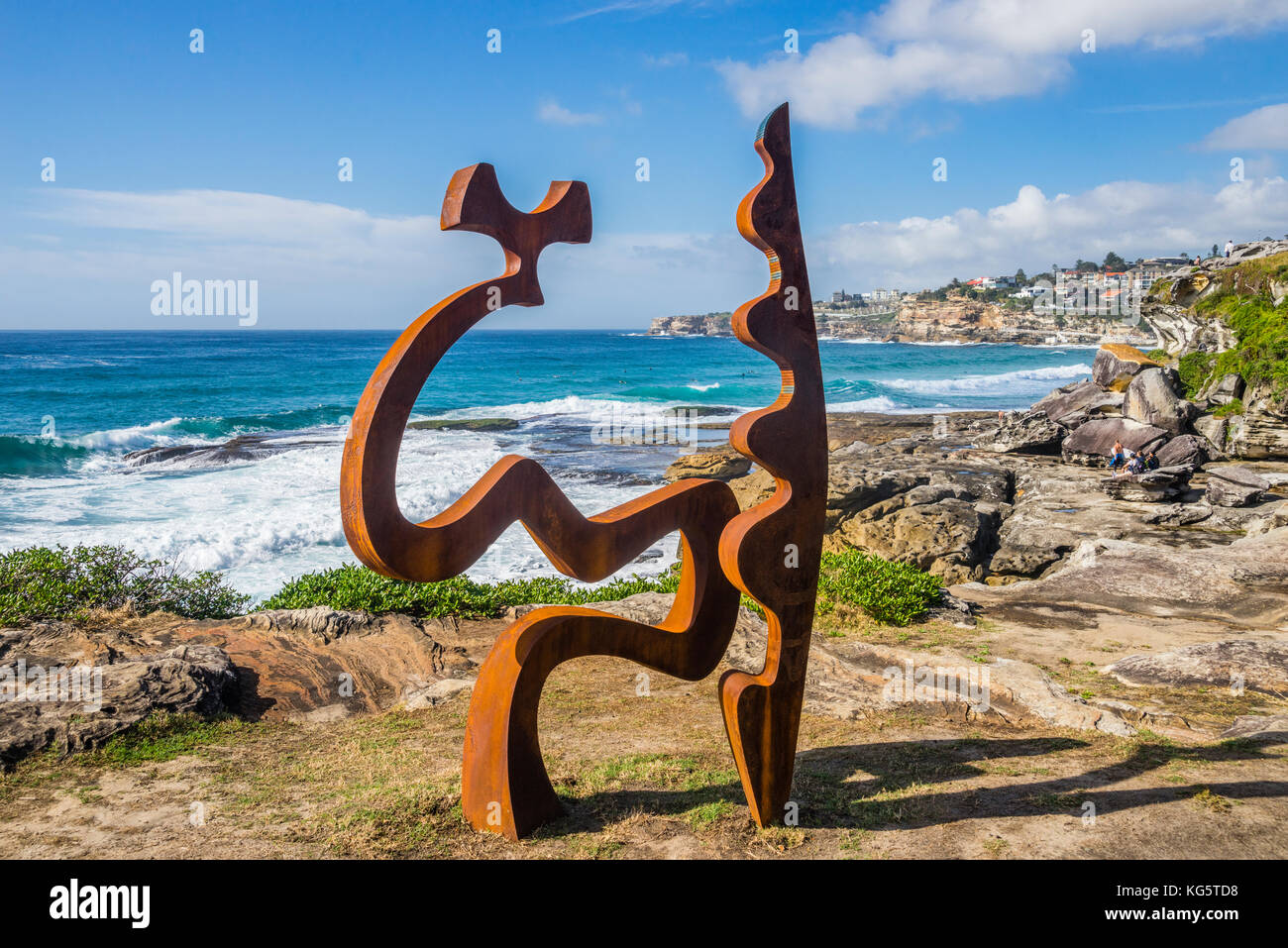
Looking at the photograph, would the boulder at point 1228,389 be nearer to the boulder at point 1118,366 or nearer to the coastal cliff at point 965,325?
the boulder at point 1118,366

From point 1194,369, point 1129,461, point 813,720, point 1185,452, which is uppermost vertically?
point 1194,369

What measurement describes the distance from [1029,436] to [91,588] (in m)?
19.8

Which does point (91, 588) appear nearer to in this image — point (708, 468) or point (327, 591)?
point (327, 591)

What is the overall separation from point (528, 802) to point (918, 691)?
10.7ft

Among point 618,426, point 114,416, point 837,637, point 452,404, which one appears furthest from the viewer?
point 452,404

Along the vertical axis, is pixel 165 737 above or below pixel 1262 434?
below

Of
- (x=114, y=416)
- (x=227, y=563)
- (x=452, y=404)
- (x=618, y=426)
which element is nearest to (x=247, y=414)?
(x=114, y=416)

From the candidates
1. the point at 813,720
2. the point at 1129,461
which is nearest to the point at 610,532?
the point at 813,720

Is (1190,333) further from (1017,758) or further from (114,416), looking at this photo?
(114,416)

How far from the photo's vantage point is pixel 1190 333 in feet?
74.8

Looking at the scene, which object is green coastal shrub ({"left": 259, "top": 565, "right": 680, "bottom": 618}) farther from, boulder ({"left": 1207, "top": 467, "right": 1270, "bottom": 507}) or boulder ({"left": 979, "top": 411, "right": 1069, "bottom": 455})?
boulder ({"left": 979, "top": 411, "right": 1069, "bottom": 455})

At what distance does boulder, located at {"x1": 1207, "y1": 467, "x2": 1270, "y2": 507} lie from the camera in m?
12.8

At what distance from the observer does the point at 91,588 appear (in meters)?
7.36

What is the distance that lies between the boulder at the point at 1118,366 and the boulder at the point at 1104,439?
4141mm
